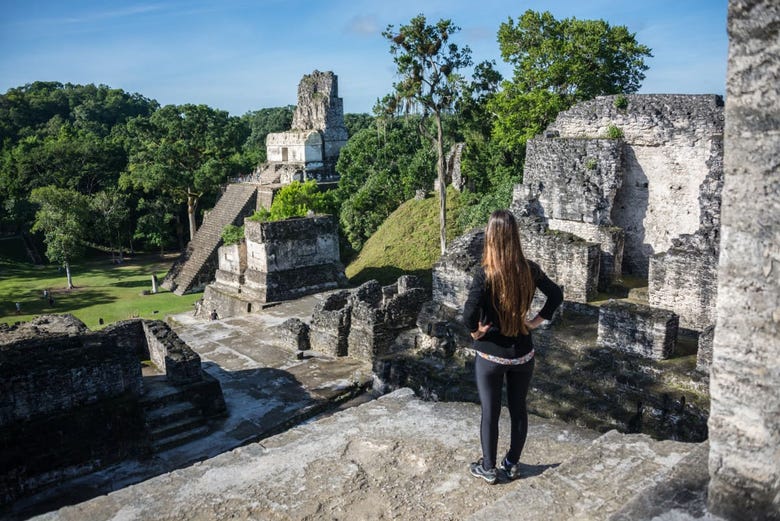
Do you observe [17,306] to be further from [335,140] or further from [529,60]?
[335,140]

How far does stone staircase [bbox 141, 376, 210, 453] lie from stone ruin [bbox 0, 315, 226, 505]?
1cm

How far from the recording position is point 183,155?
29688mm

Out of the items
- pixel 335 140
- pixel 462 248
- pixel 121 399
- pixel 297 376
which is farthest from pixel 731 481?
pixel 335 140

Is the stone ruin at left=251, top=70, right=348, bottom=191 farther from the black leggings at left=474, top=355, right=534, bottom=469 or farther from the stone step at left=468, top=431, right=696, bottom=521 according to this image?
the stone step at left=468, top=431, right=696, bottom=521

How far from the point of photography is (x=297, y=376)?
1027 cm

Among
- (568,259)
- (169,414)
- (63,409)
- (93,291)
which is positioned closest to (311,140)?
(93,291)

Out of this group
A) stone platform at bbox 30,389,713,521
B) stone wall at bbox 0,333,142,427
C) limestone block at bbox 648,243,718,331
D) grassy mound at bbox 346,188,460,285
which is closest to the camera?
stone platform at bbox 30,389,713,521

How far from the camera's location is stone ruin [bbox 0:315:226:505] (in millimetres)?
6949

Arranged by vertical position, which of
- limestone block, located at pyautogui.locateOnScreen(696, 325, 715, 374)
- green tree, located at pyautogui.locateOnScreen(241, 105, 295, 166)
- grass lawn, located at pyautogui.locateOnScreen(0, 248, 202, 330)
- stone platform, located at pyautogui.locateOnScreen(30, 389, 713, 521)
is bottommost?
grass lawn, located at pyautogui.locateOnScreen(0, 248, 202, 330)

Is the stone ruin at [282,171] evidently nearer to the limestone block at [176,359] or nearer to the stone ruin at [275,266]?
the stone ruin at [275,266]

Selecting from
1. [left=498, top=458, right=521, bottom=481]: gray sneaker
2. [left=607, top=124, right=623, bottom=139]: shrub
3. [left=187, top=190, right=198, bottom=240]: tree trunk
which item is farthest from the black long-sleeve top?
[left=187, top=190, right=198, bottom=240]: tree trunk

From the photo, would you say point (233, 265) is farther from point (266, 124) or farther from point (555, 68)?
point (266, 124)

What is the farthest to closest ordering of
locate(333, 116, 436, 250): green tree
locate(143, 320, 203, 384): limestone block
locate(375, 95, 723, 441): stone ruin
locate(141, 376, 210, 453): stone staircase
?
locate(333, 116, 436, 250): green tree
locate(143, 320, 203, 384): limestone block
locate(141, 376, 210, 453): stone staircase
locate(375, 95, 723, 441): stone ruin

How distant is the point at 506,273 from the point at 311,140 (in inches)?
1237
